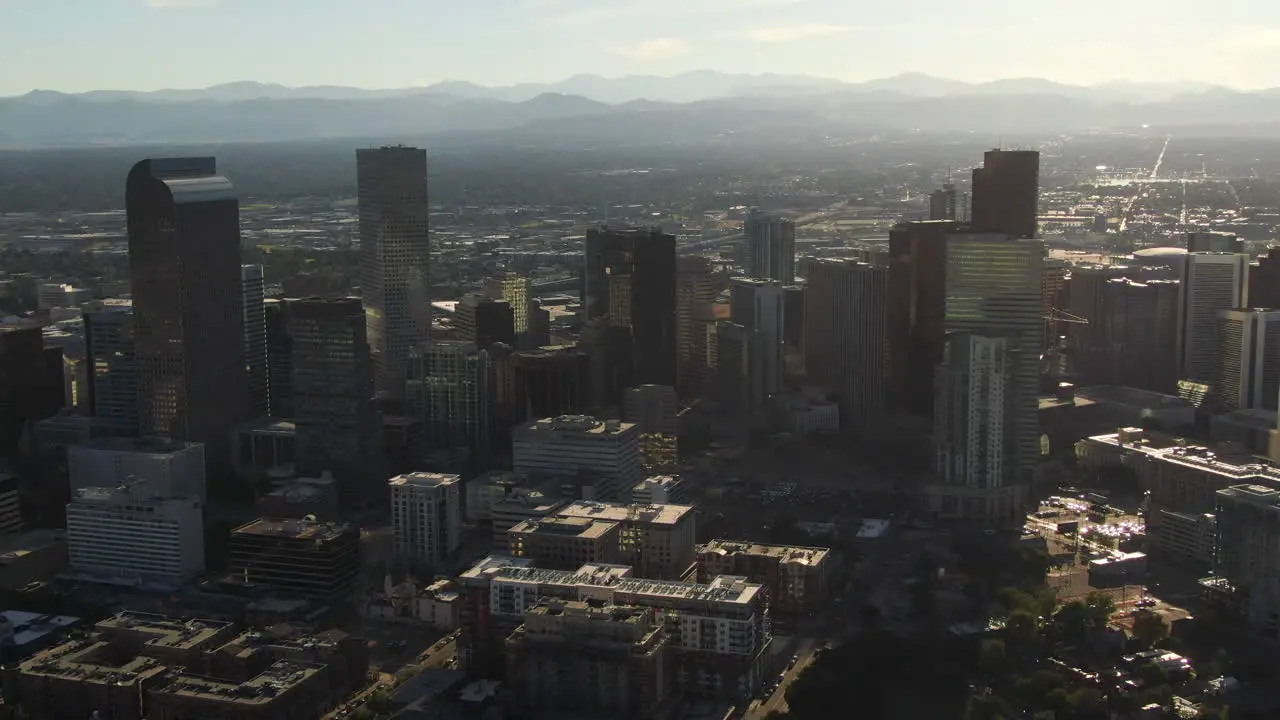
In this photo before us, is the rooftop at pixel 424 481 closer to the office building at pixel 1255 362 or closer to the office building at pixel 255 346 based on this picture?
the office building at pixel 255 346

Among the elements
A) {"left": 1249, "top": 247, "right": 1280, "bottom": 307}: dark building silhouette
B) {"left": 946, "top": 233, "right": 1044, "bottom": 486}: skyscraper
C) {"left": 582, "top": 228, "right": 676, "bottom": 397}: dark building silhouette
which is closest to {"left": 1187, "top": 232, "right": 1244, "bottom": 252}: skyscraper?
{"left": 1249, "top": 247, "right": 1280, "bottom": 307}: dark building silhouette

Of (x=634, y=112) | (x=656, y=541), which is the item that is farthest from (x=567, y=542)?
(x=634, y=112)

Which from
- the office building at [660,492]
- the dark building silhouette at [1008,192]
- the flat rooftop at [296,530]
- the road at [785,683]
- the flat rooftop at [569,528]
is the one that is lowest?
the road at [785,683]

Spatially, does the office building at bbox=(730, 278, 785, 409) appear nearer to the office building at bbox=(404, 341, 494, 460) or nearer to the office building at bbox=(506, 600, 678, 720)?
the office building at bbox=(404, 341, 494, 460)

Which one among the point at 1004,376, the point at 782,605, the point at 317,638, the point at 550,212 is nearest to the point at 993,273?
the point at 1004,376

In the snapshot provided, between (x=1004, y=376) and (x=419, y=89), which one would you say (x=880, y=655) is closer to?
(x=1004, y=376)

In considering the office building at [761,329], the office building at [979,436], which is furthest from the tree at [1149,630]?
the office building at [761,329]

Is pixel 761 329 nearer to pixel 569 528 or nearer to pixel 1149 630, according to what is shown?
pixel 569 528
